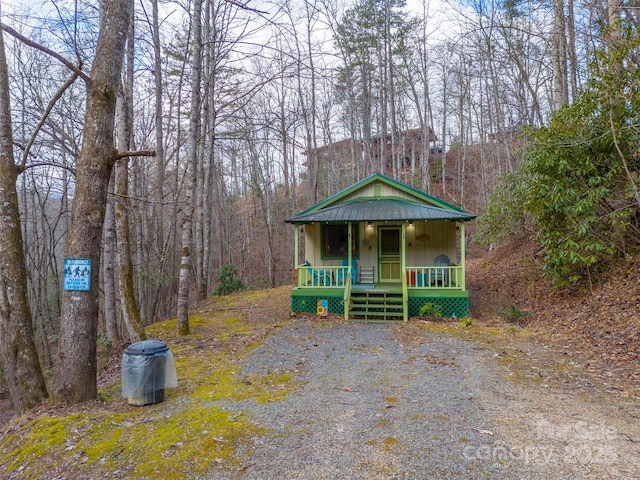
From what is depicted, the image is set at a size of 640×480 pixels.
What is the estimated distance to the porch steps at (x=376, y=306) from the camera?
888cm

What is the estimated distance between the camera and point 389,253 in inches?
431

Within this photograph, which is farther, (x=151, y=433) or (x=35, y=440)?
(x=151, y=433)

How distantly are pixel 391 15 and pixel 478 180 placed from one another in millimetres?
13347

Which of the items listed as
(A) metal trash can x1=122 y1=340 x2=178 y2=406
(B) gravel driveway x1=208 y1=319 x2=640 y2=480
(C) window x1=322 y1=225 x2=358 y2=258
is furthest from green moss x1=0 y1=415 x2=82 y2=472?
(C) window x1=322 y1=225 x2=358 y2=258

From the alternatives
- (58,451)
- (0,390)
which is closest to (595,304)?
(58,451)

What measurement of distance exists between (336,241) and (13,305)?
7.87 m

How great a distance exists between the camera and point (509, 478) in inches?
106

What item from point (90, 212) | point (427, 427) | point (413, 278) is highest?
point (90, 212)

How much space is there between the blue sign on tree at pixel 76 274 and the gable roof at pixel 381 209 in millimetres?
5982

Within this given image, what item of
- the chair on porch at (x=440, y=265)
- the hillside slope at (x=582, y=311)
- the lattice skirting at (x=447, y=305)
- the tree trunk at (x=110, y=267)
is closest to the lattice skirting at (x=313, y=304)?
the lattice skirting at (x=447, y=305)

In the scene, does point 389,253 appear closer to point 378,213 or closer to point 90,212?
point 378,213

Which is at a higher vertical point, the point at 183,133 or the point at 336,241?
the point at 183,133

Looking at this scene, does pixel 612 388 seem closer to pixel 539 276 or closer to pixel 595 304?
pixel 595 304

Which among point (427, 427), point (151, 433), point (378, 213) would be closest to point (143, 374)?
point (151, 433)
